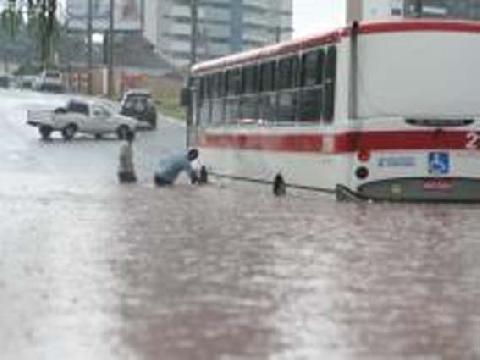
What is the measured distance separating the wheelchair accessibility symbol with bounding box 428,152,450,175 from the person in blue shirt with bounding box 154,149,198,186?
12.0 m

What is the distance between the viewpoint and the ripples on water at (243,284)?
979 centimetres

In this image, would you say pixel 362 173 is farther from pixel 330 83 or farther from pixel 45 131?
pixel 45 131

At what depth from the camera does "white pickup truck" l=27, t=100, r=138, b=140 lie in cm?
6181

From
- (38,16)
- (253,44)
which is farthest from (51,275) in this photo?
(253,44)

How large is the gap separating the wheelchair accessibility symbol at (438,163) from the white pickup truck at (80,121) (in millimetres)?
38972

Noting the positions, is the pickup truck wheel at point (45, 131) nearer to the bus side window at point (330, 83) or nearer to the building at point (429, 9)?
the building at point (429, 9)

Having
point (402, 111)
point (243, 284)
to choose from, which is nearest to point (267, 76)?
point (402, 111)

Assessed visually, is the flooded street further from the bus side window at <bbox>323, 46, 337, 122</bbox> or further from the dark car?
the dark car

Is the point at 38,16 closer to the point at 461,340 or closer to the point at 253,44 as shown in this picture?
the point at 461,340

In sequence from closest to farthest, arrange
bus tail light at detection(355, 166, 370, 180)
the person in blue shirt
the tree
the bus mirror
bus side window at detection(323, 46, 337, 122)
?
the tree → bus tail light at detection(355, 166, 370, 180) → bus side window at detection(323, 46, 337, 122) → the person in blue shirt → the bus mirror

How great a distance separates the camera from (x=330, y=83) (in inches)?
925

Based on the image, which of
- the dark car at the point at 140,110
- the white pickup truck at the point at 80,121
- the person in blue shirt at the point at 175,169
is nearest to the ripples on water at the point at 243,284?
the person in blue shirt at the point at 175,169

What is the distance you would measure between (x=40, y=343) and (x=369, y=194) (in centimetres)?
1375

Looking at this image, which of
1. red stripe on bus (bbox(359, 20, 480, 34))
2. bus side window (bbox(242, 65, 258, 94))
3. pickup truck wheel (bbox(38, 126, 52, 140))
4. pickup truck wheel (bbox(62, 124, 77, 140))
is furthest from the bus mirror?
pickup truck wheel (bbox(62, 124, 77, 140))
